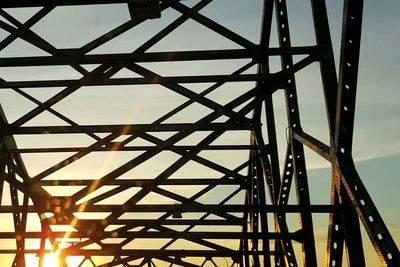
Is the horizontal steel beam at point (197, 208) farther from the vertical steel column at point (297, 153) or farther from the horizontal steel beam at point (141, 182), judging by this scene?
the horizontal steel beam at point (141, 182)

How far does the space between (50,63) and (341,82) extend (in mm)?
4305

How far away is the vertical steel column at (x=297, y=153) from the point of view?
7.51 m

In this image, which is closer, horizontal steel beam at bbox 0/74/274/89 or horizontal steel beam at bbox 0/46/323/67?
horizontal steel beam at bbox 0/46/323/67

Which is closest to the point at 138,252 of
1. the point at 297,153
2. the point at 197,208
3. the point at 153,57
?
the point at 197,208

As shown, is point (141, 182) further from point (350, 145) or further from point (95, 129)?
point (350, 145)

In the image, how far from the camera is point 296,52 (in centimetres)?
719

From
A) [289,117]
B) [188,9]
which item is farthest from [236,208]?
[188,9]

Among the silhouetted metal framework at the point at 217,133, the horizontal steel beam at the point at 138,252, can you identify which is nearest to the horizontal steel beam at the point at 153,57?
the silhouetted metal framework at the point at 217,133

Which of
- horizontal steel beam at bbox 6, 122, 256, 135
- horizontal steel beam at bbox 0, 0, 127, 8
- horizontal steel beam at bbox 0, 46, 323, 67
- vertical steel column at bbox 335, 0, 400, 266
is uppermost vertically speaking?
horizontal steel beam at bbox 6, 122, 256, 135

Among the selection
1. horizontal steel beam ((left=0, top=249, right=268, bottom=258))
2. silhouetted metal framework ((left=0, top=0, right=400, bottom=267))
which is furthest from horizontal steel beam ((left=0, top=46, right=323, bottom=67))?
horizontal steel beam ((left=0, top=249, right=268, bottom=258))

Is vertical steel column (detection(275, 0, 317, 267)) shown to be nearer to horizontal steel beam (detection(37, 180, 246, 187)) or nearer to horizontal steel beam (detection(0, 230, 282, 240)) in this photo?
horizontal steel beam (detection(0, 230, 282, 240))

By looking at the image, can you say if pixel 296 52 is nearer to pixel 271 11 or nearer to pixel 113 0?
pixel 271 11

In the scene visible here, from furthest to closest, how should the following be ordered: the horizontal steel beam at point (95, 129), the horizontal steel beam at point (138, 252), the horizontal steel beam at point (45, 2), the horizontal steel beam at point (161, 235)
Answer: the horizontal steel beam at point (138, 252) < the horizontal steel beam at point (95, 129) < the horizontal steel beam at point (161, 235) < the horizontal steel beam at point (45, 2)

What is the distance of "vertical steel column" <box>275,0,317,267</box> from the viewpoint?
24.6ft
